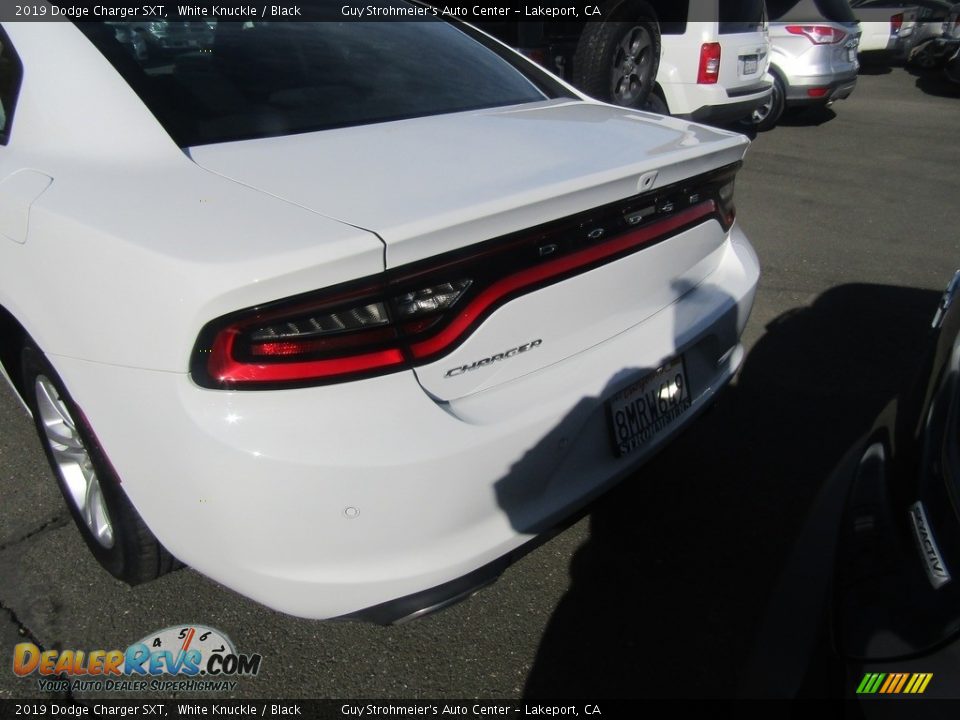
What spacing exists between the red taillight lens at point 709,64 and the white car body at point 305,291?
544 centimetres

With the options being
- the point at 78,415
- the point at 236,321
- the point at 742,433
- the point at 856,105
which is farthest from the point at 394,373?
the point at 856,105

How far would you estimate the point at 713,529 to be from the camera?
2.61 meters

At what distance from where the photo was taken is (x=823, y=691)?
4.18 ft

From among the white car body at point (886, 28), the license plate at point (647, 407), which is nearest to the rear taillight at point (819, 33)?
the white car body at point (886, 28)

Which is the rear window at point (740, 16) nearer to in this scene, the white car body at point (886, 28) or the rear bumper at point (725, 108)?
the rear bumper at point (725, 108)

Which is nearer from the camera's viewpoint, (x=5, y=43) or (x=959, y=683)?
(x=959, y=683)

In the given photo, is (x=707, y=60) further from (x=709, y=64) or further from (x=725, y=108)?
(x=725, y=108)

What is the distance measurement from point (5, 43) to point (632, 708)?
7.89ft

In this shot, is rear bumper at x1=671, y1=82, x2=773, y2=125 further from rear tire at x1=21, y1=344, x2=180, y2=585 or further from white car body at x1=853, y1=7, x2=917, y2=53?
white car body at x1=853, y1=7, x2=917, y2=53

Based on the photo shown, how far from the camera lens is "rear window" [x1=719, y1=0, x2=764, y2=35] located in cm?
711

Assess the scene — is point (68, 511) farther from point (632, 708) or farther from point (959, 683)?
point (959, 683)

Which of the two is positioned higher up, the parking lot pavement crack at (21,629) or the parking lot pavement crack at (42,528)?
the parking lot pavement crack at (42,528)

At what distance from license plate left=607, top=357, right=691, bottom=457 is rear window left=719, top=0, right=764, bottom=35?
5899mm

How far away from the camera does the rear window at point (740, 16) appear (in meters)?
7.11
